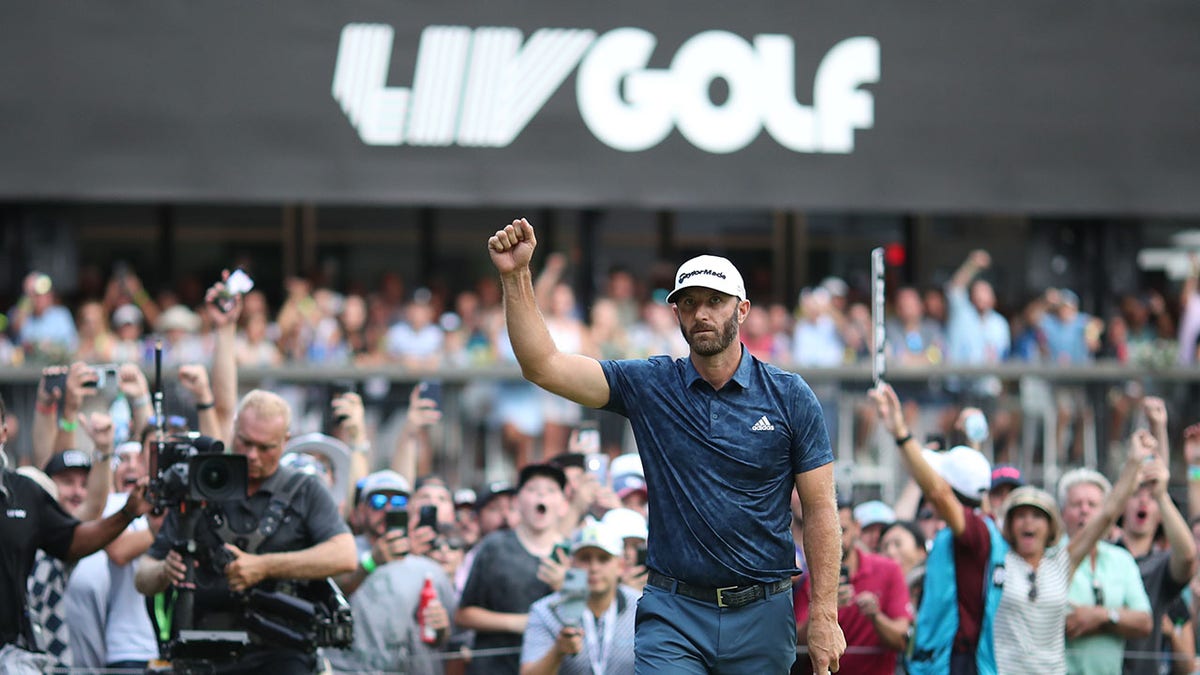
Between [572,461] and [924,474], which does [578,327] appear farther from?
[924,474]

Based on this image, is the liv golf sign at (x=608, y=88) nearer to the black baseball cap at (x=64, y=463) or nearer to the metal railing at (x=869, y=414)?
the metal railing at (x=869, y=414)

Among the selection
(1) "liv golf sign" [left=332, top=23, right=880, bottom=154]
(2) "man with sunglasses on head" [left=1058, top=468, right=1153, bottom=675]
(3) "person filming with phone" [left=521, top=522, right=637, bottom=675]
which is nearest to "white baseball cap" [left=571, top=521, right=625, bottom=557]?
(3) "person filming with phone" [left=521, top=522, right=637, bottom=675]

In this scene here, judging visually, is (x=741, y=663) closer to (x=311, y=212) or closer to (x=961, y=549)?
(x=961, y=549)

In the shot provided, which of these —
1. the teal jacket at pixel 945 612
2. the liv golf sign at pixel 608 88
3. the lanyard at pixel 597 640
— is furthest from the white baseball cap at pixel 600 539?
the liv golf sign at pixel 608 88

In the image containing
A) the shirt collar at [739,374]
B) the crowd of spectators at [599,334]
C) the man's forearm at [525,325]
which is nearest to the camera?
the man's forearm at [525,325]

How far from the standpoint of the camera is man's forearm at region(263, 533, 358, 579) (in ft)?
25.6

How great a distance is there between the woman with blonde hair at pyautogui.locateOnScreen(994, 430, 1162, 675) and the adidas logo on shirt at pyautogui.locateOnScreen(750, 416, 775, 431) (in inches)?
111

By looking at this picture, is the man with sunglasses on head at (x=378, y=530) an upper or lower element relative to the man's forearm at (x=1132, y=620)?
upper

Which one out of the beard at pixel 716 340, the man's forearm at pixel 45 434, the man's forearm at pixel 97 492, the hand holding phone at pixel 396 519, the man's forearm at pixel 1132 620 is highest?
the beard at pixel 716 340

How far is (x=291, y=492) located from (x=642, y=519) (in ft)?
7.50

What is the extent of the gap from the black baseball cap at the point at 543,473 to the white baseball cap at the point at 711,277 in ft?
11.2

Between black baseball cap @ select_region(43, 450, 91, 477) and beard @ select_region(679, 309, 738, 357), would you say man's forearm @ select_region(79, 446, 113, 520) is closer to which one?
black baseball cap @ select_region(43, 450, 91, 477)

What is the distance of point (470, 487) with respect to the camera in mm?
14398

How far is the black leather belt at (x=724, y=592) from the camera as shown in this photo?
22.2 ft
